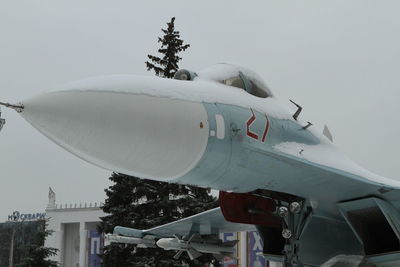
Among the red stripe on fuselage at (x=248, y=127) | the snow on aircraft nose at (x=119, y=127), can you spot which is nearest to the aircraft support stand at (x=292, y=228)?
the red stripe on fuselage at (x=248, y=127)

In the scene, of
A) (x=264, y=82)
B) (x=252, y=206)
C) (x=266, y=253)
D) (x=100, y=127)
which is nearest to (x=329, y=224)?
(x=266, y=253)

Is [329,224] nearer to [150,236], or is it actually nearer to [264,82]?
[264,82]

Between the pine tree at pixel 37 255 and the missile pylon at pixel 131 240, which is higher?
the missile pylon at pixel 131 240

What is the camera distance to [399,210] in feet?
23.6

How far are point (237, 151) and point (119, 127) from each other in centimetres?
147

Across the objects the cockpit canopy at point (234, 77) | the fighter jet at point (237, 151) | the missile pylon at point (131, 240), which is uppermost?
the cockpit canopy at point (234, 77)

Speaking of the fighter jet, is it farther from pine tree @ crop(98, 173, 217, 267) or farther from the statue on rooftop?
the statue on rooftop

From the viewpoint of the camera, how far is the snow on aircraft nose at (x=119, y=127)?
4.43 m

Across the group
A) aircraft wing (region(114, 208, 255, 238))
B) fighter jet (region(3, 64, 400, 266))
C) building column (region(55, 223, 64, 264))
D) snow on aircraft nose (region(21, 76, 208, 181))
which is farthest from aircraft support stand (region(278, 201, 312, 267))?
building column (region(55, 223, 64, 264))

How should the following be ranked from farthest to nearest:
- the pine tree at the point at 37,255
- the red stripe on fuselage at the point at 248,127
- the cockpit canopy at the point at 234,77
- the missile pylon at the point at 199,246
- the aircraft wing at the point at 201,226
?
the pine tree at the point at 37,255 → the aircraft wing at the point at 201,226 → the missile pylon at the point at 199,246 → the cockpit canopy at the point at 234,77 → the red stripe on fuselage at the point at 248,127

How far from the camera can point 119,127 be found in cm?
448

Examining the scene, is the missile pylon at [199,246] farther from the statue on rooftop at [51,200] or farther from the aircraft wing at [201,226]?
the statue on rooftop at [51,200]

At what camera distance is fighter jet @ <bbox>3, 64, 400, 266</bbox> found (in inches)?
177

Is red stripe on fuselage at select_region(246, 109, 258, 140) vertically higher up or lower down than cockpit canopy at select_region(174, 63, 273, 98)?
lower down
